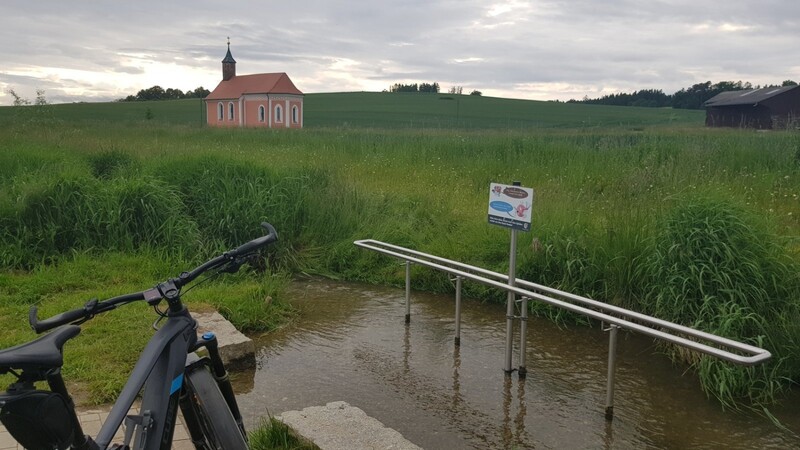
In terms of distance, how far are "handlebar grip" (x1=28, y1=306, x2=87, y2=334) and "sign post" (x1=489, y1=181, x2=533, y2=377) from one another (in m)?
3.26

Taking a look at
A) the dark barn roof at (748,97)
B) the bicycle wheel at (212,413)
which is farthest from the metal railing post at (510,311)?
the dark barn roof at (748,97)

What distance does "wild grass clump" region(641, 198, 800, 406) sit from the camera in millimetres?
4906

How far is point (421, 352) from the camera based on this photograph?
5.66 metres

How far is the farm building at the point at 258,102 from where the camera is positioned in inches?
2114

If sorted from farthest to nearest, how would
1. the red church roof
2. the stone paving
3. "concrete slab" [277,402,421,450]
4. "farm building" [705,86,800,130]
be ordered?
the red church roof
"farm building" [705,86,800,130]
the stone paving
"concrete slab" [277,402,421,450]

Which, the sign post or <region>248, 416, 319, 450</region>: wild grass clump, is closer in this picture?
<region>248, 416, 319, 450</region>: wild grass clump

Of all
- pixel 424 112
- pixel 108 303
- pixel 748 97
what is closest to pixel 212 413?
pixel 108 303

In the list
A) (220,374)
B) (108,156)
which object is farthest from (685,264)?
(108,156)

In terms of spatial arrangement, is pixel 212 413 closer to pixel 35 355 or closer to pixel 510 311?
pixel 35 355

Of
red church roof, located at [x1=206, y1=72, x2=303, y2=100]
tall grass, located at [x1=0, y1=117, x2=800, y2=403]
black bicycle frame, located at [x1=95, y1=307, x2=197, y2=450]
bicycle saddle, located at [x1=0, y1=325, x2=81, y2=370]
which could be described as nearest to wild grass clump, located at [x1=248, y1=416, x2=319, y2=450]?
black bicycle frame, located at [x1=95, y1=307, x2=197, y2=450]

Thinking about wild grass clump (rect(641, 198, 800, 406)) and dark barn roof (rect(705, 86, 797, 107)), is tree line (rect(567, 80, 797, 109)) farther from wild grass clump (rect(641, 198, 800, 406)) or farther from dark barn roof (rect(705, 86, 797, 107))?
wild grass clump (rect(641, 198, 800, 406))

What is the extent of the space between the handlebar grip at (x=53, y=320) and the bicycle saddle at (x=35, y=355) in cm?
14

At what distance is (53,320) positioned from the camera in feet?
7.14

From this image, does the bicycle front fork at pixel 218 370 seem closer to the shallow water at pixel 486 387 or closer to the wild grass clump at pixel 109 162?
the shallow water at pixel 486 387
